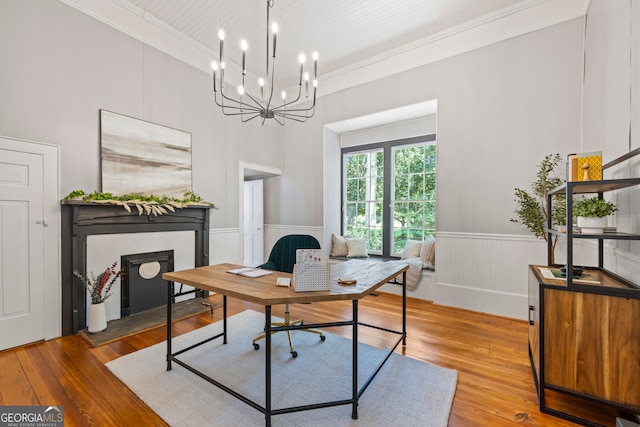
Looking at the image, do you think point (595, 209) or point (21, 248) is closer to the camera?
point (595, 209)

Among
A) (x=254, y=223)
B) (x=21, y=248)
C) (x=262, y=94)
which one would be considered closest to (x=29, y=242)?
(x=21, y=248)

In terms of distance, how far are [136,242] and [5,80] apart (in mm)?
1839

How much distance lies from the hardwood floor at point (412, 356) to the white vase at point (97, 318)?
13 cm

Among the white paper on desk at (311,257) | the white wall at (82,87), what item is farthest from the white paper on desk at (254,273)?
the white wall at (82,87)

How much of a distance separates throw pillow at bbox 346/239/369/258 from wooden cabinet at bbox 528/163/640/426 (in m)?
3.15

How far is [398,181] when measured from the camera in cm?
481

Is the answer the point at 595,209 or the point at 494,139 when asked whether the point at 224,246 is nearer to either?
the point at 494,139

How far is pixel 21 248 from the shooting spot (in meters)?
2.51

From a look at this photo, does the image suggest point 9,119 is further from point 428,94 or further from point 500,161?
point 500,161

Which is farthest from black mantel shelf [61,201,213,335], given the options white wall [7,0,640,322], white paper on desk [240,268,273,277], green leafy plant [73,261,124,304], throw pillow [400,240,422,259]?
throw pillow [400,240,422,259]

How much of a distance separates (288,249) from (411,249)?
2181 millimetres

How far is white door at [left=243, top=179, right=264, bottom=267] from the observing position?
18.4 ft

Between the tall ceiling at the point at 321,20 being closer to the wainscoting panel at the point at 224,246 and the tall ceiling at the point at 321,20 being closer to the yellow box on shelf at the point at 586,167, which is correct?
the yellow box on shelf at the point at 586,167

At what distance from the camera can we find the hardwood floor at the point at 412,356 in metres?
1.68
